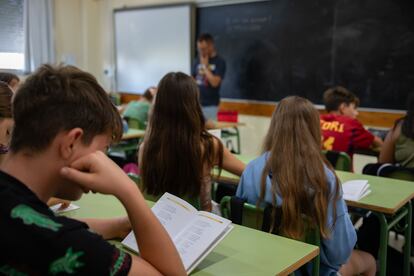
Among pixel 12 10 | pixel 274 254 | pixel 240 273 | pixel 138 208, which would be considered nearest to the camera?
pixel 138 208

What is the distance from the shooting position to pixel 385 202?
2.23 meters

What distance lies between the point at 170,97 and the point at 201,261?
39.5 inches

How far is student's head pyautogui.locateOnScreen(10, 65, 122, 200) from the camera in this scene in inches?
36.7

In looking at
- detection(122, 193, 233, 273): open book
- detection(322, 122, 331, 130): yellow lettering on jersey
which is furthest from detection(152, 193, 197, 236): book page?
detection(322, 122, 331, 130): yellow lettering on jersey

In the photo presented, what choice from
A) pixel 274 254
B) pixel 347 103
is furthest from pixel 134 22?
pixel 274 254

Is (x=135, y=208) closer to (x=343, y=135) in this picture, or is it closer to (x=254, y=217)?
(x=254, y=217)

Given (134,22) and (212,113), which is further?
(134,22)

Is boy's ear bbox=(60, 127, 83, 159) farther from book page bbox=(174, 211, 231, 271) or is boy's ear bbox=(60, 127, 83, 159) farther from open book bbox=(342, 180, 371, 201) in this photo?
open book bbox=(342, 180, 371, 201)

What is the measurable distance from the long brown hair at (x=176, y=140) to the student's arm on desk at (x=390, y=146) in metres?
1.77

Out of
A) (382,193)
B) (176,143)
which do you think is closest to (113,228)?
(176,143)

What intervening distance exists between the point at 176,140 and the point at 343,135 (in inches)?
72.0

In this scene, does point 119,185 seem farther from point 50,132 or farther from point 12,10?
point 12,10

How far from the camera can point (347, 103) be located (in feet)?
12.6

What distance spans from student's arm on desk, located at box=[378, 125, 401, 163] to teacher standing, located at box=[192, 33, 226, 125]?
2647 mm
